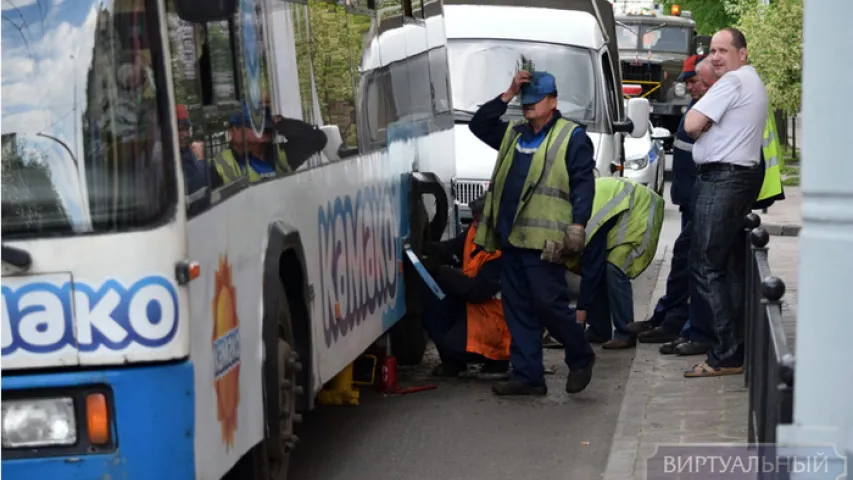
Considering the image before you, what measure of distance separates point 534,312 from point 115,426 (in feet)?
14.7

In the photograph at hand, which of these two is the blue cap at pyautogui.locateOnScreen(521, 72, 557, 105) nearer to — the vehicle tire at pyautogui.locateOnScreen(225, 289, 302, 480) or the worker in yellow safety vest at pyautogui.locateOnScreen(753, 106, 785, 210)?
the worker in yellow safety vest at pyautogui.locateOnScreen(753, 106, 785, 210)

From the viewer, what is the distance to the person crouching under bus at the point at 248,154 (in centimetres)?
559

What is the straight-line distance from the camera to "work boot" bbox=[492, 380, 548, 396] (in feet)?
29.9

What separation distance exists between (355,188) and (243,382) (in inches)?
Result: 100

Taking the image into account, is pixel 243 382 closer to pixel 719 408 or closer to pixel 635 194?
pixel 719 408

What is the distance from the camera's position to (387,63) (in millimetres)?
9344

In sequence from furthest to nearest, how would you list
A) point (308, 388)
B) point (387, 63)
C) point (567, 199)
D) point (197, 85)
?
point (387, 63)
point (567, 199)
point (308, 388)
point (197, 85)

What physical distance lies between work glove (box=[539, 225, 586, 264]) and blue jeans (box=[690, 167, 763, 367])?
0.82 metres

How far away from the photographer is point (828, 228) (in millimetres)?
3352

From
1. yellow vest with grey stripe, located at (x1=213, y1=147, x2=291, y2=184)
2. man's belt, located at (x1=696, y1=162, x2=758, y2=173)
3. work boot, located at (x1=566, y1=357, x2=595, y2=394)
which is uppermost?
yellow vest with grey stripe, located at (x1=213, y1=147, x2=291, y2=184)

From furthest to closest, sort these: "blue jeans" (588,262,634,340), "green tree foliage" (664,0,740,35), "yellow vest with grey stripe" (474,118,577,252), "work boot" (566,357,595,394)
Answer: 1. "green tree foliage" (664,0,740,35)
2. "blue jeans" (588,262,634,340)
3. "work boot" (566,357,595,394)
4. "yellow vest with grey stripe" (474,118,577,252)

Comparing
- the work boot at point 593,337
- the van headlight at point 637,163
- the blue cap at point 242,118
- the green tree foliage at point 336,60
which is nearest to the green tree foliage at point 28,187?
the blue cap at point 242,118

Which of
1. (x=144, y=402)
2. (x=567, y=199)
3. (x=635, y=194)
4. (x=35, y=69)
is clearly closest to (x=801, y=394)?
(x=144, y=402)

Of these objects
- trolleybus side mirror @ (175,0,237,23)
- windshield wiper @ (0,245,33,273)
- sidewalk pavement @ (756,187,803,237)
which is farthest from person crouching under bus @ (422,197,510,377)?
sidewalk pavement @ (756,187,803,237)
